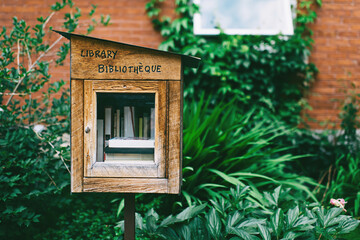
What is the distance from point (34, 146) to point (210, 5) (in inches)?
121

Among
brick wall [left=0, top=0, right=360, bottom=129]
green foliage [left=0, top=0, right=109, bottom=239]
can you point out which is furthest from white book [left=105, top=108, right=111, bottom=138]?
brick wall [left=0, top=0, right=360, bottom=129]

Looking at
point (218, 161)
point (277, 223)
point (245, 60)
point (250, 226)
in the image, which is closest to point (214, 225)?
point (250, 226)

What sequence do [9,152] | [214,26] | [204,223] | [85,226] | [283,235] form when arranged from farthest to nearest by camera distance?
1. [214,26]
2. [85,226]
3. [9,152]
4. [204,223]
5. [283,235]

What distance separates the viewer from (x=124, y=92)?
1555 mm

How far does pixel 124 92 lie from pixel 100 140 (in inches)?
12.6

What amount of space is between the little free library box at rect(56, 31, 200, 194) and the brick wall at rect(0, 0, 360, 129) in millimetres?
2579

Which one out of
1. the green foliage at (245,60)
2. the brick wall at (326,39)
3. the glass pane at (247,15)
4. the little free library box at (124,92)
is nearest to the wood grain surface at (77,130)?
the little free library box at (124,92)

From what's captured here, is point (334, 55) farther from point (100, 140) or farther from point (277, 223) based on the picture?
point (100, 140)

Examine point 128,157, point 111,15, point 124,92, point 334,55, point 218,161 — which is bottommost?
point 218,161

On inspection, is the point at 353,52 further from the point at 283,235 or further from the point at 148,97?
the point at 148,97

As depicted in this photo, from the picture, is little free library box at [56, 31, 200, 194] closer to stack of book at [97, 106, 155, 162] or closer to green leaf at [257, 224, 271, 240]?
stack of book at [97, 106, 155, 162]

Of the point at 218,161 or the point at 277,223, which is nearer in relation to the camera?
the point at 277,223

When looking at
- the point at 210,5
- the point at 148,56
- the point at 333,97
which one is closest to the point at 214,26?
the point at 210,5

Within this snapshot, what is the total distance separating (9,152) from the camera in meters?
2.23
